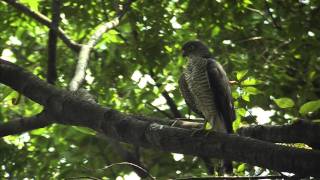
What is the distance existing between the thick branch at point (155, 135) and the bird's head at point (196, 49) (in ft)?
7.98

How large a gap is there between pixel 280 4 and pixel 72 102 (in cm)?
432

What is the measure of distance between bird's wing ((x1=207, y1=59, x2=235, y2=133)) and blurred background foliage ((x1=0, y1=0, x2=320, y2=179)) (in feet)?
5.05

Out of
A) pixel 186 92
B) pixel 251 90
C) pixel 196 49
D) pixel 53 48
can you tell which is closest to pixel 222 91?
pixel 186 92

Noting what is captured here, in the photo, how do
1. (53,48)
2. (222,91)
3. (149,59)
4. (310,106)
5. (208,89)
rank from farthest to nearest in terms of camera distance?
1. (149,59)
2. (208,89)
3. (222,91)
4. (53,48)
5. (310,106)

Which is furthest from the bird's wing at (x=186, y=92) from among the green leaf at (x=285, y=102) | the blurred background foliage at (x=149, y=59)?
the green leaf at (x=285, y=102)

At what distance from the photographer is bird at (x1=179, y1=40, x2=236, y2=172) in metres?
5.10

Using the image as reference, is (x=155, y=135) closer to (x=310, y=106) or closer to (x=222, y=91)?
(x=310, y=106)

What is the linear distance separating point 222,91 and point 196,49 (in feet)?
4.25

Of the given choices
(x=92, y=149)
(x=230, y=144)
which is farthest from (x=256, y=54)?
(x=230, y=144)

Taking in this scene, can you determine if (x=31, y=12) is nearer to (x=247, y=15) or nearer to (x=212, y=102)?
(x=212, y=102)

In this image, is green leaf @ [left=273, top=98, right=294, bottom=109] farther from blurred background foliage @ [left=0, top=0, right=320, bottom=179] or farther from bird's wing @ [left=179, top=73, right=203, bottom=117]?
blurred background foliage @ [left=0, top=0, right=320, bottom=179]

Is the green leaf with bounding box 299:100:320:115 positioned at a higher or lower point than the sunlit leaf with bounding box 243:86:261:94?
lower

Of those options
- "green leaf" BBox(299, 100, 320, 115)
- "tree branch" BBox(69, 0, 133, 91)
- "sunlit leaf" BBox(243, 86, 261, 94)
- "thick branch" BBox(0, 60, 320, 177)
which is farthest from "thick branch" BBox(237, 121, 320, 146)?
"tree branch" BBox(69, 0, 133, 91)

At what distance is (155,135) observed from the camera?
3.41 meters
